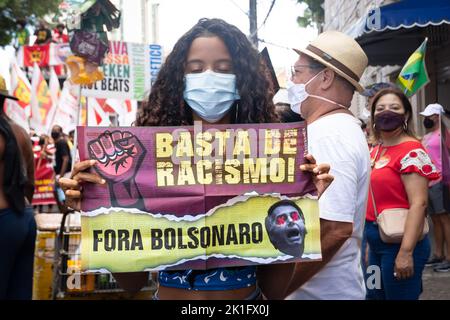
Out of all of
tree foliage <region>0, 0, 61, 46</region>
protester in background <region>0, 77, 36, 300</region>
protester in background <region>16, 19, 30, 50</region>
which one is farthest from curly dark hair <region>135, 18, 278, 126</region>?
protester in background <region>16, 19, 30, 50</region>

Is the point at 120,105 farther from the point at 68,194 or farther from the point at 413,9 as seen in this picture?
the point at 68,194

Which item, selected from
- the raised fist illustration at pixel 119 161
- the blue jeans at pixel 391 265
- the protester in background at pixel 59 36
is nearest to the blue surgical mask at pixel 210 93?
the raised fist illustration at pixel 119 161

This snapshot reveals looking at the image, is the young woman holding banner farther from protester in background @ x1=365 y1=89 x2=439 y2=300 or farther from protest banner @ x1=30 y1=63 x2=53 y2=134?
protest banner @ x1=30 y1=63 x2=53 y2=134

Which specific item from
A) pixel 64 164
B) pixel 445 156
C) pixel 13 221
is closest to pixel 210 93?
pixel 13 221

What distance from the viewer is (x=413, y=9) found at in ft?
26.5

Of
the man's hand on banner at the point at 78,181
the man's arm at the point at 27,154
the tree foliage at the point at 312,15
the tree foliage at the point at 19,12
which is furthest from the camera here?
the tree foliage at the point at 312,15

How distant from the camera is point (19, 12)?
23.9m

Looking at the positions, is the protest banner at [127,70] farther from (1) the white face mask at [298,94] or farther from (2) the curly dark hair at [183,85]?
(2) the curly dark hair at [183,85]

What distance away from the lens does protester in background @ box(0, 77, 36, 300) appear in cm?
436

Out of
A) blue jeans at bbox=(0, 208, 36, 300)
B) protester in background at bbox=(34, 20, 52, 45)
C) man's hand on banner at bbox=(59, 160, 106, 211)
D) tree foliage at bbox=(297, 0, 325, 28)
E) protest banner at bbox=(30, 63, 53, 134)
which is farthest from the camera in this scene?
protester in background at bbox=(34, 20, 52, 45)

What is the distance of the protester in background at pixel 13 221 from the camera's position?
4355 mm

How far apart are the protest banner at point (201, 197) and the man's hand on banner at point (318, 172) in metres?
0.03

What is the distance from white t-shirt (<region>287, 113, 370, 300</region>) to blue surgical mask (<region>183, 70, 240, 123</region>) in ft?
1.47

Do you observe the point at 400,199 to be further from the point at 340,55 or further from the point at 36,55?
the point at 36,55
